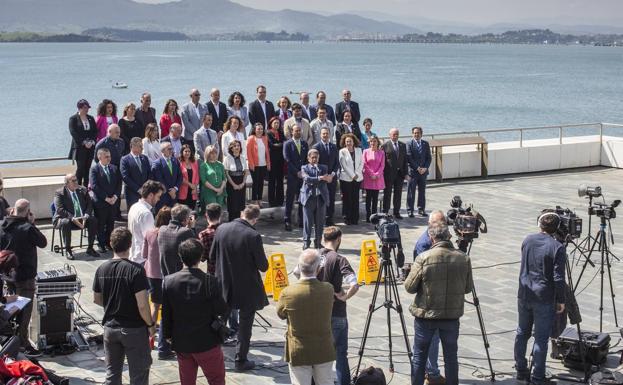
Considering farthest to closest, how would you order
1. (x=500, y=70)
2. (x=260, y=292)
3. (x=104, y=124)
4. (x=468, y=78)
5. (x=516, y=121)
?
1. (x=500, y=70)
2. (x=468, y=78)
3. (x=516, y=121)
4. (x=104, y=124)
5. (x=260, y=292)

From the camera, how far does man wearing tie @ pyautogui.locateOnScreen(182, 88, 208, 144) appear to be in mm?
16031

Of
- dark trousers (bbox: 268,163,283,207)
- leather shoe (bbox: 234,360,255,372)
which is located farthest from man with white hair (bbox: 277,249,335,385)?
dark trousers (bbox: 268,163,283,207)

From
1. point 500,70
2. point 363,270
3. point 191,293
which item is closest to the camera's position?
point 191,293

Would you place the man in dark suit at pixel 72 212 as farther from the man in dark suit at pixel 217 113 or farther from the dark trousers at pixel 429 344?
the dark trousers at pixel 429 344

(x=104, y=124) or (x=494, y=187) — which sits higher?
(x=104, y=124)

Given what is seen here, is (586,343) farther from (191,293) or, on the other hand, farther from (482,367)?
(191,293)

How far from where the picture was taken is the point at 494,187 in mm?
20344

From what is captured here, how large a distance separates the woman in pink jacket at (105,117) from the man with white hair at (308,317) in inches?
361

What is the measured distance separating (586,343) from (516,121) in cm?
6668

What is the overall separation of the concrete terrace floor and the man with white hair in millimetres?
1677

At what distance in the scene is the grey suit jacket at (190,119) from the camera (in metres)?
16.0

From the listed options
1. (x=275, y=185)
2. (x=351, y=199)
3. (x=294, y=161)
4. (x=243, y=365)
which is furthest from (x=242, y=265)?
(x=275, y=185)

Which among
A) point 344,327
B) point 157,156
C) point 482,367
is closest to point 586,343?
point 482,367

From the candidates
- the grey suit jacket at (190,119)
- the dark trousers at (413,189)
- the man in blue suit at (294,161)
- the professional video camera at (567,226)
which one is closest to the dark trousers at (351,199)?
the man in blue suit at (294,161)
